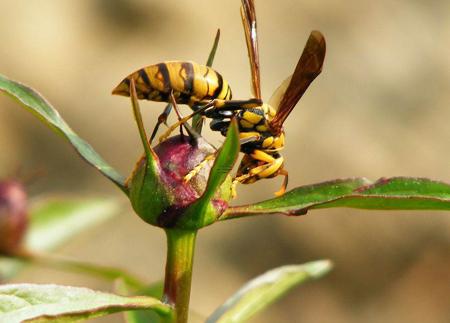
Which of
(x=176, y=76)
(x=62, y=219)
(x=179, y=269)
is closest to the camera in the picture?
(x=179, y=269)

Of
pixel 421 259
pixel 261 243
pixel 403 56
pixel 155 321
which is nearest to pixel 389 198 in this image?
pixel 155 321

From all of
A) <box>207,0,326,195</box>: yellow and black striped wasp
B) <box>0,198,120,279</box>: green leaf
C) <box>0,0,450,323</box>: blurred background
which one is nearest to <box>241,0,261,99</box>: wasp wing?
<box>207,0,326,195</box>: yellow and black striped wasp

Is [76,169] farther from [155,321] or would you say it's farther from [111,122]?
[155,321]

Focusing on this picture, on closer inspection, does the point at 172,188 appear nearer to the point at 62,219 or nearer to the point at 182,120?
the point at 182,120

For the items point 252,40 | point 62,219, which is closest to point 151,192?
point 252,40

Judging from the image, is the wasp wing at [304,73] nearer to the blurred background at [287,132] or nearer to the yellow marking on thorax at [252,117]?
the yellow marking on thorax at [252,117]

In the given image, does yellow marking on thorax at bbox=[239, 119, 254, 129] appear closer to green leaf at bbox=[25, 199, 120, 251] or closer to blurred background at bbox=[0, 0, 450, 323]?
green leaf at bbox=[25, 199, 120, 251]
